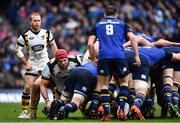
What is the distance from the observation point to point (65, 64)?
13922 mm

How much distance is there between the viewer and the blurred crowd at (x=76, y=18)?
26.3m

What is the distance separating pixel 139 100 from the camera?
13320mm

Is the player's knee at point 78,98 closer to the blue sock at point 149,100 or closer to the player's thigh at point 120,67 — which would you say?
the player's thigh at point 120,67

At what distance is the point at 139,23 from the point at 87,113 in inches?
533

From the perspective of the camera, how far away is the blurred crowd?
1035 inches

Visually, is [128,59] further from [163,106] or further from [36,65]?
[36,65]

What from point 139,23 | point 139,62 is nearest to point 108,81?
point 139,62

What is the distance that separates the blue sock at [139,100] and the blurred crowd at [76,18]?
→ 11759 mm

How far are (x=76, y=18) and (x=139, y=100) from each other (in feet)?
48.1

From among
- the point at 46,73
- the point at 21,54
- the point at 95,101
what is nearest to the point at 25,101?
the point at 21,54

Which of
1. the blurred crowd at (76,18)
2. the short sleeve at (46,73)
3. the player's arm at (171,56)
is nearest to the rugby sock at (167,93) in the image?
the player's arm at (171,56)

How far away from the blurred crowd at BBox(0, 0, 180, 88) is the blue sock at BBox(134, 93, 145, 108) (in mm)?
11759

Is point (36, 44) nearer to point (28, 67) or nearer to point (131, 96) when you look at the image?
point (28, 67)

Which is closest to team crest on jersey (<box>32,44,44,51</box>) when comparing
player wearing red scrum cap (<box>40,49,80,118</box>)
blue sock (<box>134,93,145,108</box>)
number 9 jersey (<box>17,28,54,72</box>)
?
number 9 jersey (<box>17,28,54,72</box>)
